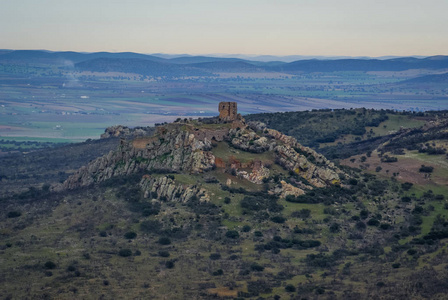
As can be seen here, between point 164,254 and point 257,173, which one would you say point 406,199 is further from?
point 164,254

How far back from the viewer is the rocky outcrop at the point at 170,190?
7981 cm

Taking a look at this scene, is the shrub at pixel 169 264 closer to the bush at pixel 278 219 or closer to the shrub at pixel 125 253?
the shrub at pixel 125 253

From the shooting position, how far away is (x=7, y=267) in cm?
6103

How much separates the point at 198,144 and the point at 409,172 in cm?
3080

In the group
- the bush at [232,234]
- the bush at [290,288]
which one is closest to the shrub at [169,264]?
the bush at [232,234]

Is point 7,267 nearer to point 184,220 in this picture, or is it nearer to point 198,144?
point 184,220

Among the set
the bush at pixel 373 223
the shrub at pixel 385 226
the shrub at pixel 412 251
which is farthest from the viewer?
the bush at pixel 373 223

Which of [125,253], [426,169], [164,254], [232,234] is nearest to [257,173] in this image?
[232,234]

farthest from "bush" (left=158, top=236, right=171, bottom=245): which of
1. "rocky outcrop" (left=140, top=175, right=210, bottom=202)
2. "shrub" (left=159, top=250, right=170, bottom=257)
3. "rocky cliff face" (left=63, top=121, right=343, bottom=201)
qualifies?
"rocky cliff face" (left=63, top=121, right=343, bottom=201)

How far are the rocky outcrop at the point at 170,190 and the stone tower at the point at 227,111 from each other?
17459mm

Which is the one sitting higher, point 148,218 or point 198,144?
point 198,144

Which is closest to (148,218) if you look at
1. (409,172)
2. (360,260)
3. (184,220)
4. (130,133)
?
(184,220)

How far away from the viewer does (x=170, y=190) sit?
80938 mm

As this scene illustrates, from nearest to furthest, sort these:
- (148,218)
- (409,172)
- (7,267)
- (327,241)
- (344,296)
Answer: (344,296), (7,267), (327,241), (148,218), (409,172)
